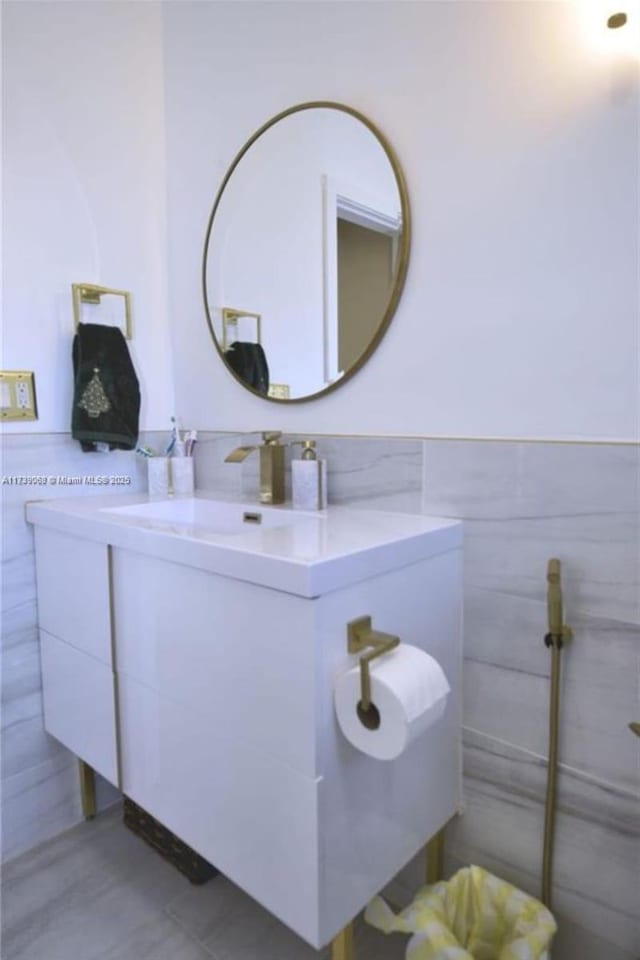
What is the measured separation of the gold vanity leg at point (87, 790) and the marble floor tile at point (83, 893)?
0.04m

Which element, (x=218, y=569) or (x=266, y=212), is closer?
(x=218, y=569)

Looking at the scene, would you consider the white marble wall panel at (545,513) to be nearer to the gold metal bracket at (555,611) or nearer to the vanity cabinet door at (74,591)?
the gold metal bracket at (555,611)

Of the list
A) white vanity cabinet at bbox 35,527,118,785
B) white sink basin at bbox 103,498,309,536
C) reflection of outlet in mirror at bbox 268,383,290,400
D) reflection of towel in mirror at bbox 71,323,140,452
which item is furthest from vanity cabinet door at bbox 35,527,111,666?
reflection of outlet in mirror at bbox 268,383,290,400

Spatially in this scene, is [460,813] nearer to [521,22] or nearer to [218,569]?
[218,569]

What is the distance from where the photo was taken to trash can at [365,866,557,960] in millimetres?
992

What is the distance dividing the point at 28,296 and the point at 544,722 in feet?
5.21

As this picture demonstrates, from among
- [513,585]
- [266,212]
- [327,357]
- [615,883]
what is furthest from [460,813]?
[266,212]

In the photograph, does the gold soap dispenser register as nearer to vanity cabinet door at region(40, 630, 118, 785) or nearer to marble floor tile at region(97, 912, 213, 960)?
vanity cabinet door at region(40, 630, 118, 785)

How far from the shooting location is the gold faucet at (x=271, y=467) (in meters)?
1.45

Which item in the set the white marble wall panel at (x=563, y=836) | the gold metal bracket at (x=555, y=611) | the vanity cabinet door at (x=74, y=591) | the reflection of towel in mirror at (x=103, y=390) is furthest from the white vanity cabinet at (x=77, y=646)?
the gold metal bracket at (x=555, y=611)

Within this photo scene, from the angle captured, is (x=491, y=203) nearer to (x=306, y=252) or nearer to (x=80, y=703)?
(x=306, y=252)

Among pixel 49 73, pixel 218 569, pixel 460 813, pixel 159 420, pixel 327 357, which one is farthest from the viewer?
Result: pixel 159 420

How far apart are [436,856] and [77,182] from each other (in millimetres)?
1939

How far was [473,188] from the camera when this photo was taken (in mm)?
1116
